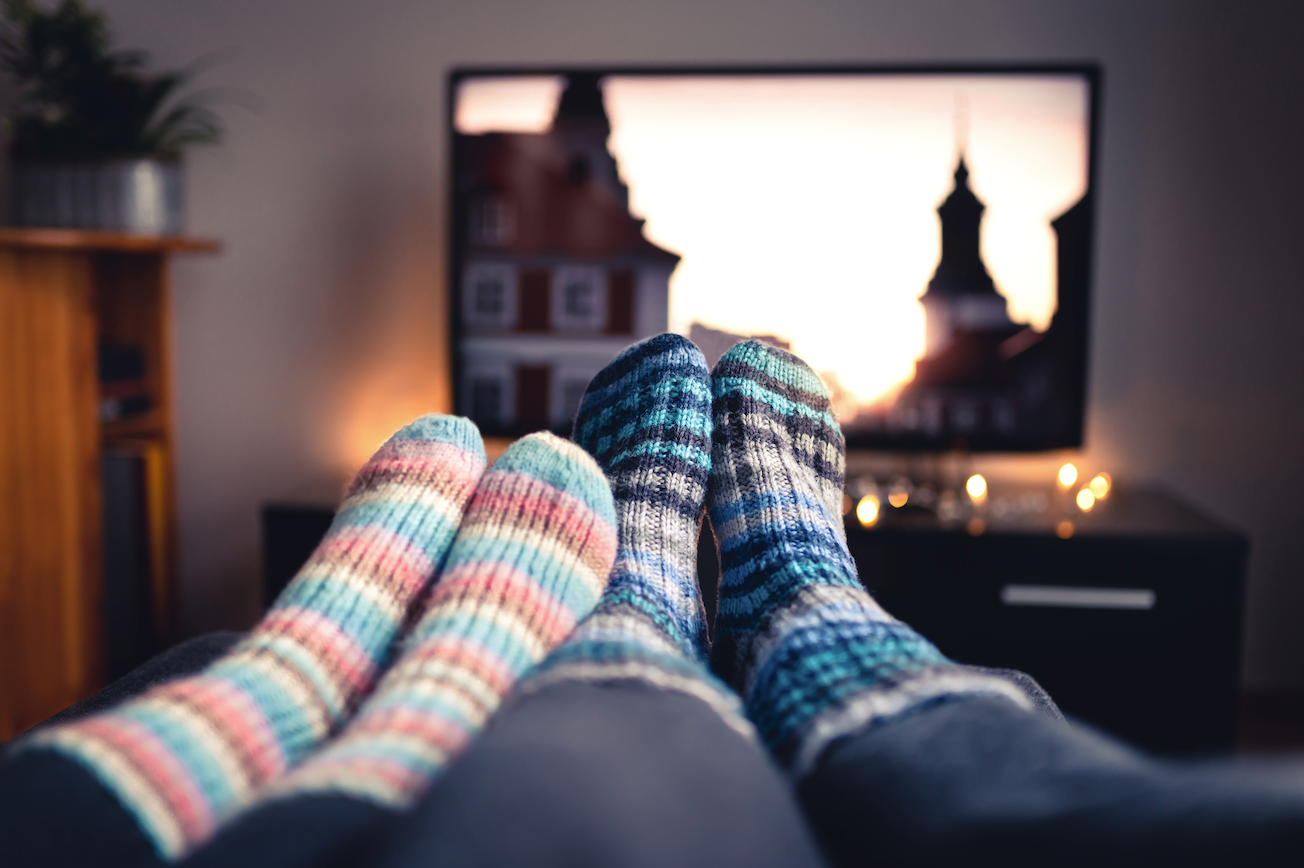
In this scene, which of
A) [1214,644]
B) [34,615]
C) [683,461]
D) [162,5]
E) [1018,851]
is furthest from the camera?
[162,5]

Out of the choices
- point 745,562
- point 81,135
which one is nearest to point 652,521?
point 745,562

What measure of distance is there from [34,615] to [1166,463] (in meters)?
2.17

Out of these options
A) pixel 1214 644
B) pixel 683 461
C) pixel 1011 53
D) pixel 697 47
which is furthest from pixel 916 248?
pixel 683 461

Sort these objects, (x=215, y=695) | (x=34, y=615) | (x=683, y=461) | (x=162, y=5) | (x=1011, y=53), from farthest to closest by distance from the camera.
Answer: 1. (x=162, y=5)
2. (x=1011, y=53)
3. (x=34, y=615)
4. (x=683, y=461)
5. (x=215, y=695)

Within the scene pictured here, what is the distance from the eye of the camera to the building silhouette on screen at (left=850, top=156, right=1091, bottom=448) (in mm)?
1577

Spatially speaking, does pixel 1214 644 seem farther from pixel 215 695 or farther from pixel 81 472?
pixel 81 472

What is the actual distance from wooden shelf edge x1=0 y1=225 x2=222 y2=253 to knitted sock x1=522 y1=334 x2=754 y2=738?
1012 mm

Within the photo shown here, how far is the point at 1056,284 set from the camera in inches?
62.1

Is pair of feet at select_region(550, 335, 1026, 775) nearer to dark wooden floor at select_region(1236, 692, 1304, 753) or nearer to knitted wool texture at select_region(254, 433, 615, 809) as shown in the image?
knitted wool texture at select_region(254, 433, 615, 809)

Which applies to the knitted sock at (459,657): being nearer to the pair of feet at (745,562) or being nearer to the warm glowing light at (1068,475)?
the pair of feet at (745,562)

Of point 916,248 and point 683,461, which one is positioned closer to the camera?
point 683,461

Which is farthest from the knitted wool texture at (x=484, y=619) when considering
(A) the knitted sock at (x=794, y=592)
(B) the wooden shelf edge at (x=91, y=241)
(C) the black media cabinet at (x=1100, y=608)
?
(B) the wooden shelf edge at (x=91, y=241)

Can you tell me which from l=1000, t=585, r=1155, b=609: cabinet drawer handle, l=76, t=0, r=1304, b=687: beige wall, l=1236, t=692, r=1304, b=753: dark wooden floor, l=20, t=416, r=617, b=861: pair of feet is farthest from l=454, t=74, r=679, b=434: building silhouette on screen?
l=1236, t=692, r=1304, b=753: dark wooden floor

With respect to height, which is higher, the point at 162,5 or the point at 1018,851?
the point at 162,5
